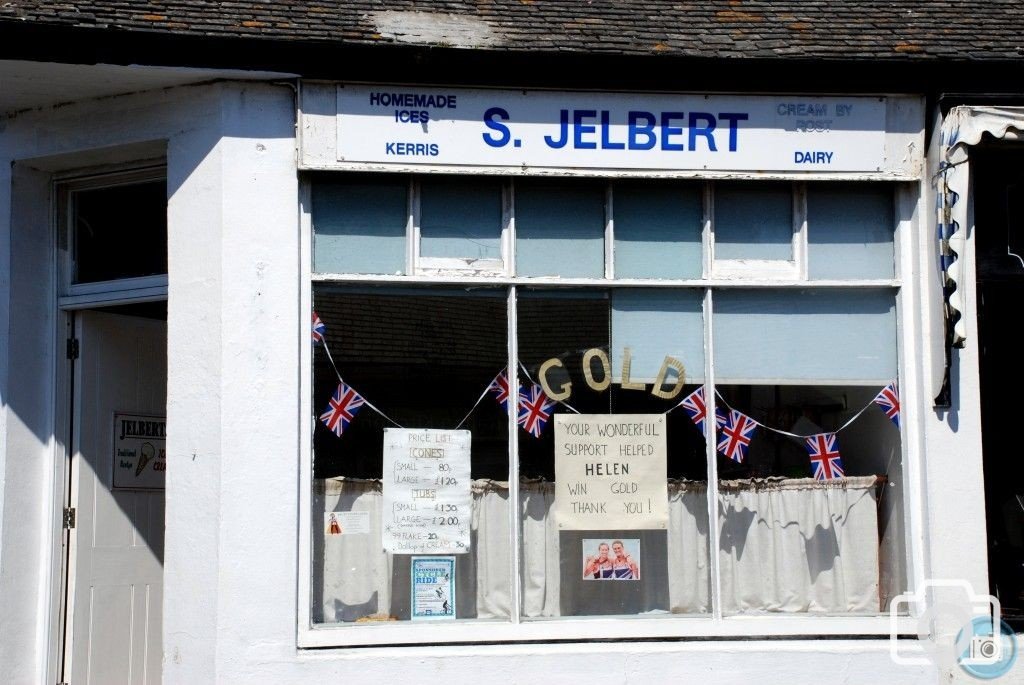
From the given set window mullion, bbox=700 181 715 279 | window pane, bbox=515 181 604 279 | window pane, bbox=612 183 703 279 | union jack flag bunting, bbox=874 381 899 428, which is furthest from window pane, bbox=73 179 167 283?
union jack flag bunting, bbox=874 381 899 428

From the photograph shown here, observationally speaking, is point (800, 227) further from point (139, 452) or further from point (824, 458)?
point (139, 452)

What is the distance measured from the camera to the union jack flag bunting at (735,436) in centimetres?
786

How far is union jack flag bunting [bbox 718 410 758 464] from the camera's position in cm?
786

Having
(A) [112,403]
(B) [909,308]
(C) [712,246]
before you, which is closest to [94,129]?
(A) [112,403]

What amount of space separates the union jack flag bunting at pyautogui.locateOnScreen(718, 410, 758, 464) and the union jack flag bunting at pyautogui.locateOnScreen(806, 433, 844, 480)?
16.5 inches

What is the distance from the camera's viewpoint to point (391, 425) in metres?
7.62

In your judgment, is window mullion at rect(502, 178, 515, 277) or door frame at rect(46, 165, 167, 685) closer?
window mullion at rect(502, 178, 515, 277)

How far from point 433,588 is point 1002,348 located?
Result: 427 cm

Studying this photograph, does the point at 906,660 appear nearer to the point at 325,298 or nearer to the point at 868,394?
the point at 868,394

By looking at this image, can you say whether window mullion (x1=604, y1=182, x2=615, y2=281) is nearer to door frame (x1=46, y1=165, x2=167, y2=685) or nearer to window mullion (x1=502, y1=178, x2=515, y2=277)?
window mullion (x1=502, y1=178, x2=515, y2=277)

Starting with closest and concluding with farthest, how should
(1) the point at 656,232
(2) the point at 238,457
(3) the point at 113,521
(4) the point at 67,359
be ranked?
(2) the point at 238,457, (1) the point at 656,232, (4) the point at 67,359, (3) the point at 113,521

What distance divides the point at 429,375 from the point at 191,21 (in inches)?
100

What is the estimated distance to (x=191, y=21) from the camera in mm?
7293

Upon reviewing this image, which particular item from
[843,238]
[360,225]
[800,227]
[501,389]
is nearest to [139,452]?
[360,225]
